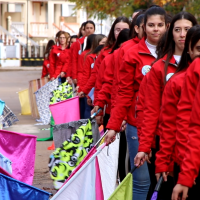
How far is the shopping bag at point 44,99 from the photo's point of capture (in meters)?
11.8

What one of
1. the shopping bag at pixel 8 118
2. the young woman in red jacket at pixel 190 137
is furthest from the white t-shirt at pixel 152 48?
the shopping bag at pixel 8 118

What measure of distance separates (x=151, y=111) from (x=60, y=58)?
9649 mm

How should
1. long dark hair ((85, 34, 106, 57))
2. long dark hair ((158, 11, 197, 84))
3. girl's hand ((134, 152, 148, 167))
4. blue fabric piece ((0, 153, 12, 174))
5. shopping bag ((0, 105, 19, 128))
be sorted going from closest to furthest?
1. girl's hand ((134, 152, 148, 167))
2. long dark hair ((158, 11, 197, 84))
3. blue fabric piece ((0, 153, 12, 174))
4. long dark hair ((85, 34, 106, 57))
5. shopping bag ((0, 105, 19, 128))

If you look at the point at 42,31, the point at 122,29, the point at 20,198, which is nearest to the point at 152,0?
the point at 122,29

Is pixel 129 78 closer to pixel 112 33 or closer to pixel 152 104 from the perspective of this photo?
pixel 152 104

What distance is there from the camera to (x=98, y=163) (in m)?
4.43

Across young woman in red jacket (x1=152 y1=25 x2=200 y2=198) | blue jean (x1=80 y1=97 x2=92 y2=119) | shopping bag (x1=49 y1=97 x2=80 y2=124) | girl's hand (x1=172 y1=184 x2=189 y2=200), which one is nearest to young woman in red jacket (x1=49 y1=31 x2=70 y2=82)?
blue jean (x1=80 y1=97 x2=92 y2=119)

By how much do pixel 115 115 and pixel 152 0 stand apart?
11.7 metres

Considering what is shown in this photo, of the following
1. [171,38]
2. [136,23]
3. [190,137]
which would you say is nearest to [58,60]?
[136,23]

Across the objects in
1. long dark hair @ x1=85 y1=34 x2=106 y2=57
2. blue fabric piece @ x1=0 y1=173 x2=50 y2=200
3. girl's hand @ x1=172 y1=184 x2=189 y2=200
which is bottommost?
blue fabric piece @ x1=0 y1=173 x2=50 y2=200

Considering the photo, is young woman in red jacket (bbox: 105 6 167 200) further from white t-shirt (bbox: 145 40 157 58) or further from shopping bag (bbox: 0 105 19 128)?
shopping bag (bbox: 0 105 19 128)

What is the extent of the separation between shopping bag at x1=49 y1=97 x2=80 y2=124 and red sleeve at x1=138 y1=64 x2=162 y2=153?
368 cm

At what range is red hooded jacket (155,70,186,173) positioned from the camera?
3338 millimetres

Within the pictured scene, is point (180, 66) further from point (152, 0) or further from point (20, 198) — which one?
point (152, 0)
